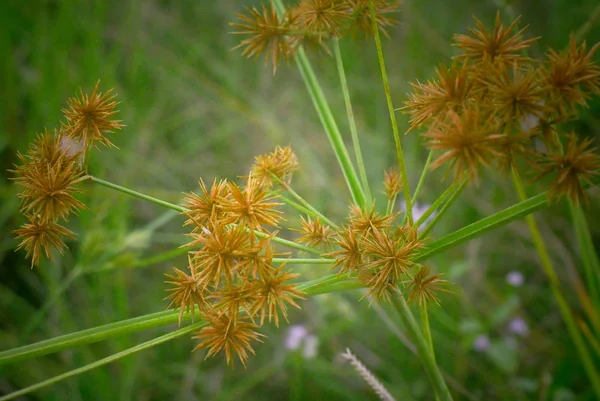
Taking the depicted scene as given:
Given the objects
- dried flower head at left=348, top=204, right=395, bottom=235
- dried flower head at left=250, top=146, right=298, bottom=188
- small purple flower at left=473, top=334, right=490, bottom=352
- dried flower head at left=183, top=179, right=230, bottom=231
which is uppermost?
dried flower head at left=250, top=146, right=298, bottom=188

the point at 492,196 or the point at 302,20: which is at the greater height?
the point at 302,20

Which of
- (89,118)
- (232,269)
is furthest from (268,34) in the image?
(232,269)

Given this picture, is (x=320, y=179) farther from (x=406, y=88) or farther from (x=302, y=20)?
(x=302, y=20)

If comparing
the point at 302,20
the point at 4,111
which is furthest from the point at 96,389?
the point at 302,20

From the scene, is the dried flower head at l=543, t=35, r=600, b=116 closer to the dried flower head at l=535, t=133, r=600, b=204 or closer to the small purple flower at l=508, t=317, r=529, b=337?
the dried flower head at l=535, t=133, r=600, b=204

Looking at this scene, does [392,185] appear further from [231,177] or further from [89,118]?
[231,177]

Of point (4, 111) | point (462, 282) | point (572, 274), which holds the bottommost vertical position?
point (572, 274)

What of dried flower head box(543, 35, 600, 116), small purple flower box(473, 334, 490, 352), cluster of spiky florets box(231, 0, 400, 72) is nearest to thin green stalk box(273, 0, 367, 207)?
cluster of spiky florets box(231, 0, 400, 72)
